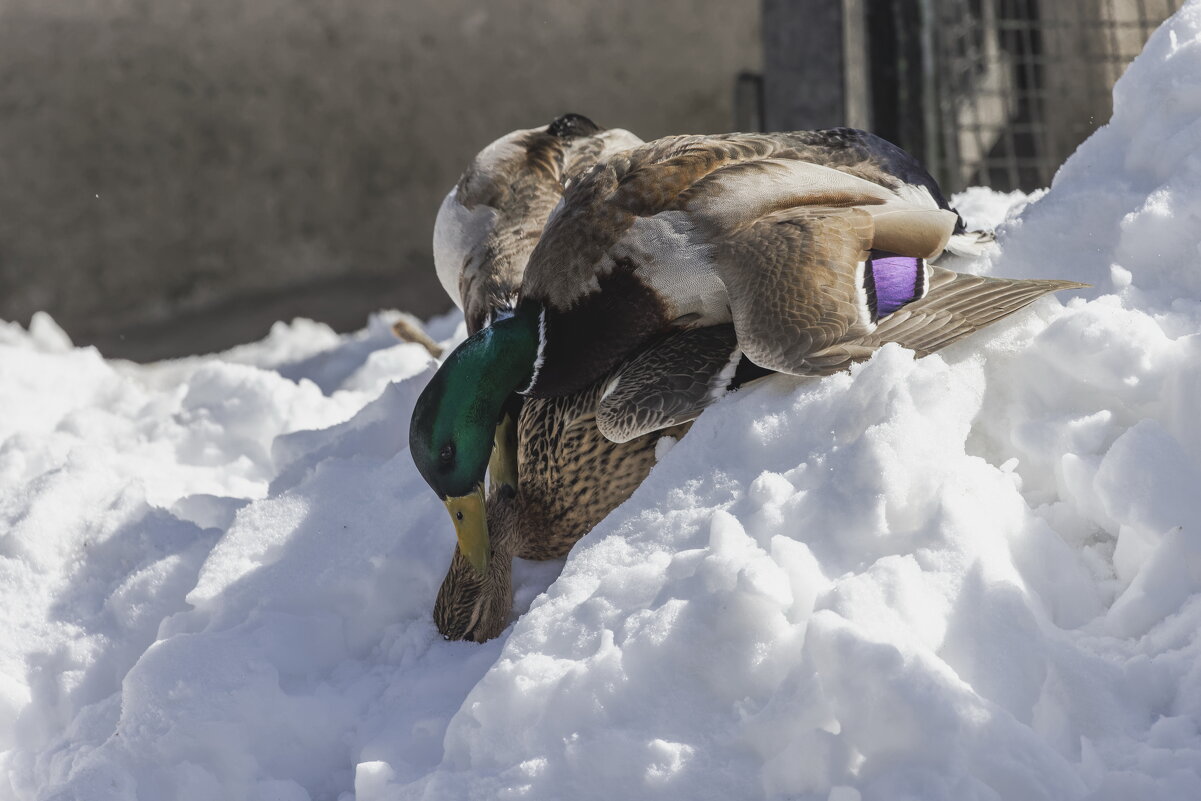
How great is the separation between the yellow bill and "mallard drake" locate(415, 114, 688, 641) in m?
0.01

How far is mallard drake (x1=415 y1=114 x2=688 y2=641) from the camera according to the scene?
2.47m

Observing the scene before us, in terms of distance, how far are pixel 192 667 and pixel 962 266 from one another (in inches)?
68.4

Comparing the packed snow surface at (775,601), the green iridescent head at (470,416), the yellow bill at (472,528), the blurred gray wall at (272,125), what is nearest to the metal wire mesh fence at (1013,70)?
the blurred gray wall at (272,125)

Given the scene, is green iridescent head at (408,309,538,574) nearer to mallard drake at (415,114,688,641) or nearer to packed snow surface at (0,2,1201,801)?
mallard drake at (415,114,688,641)

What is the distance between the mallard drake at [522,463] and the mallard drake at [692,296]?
0.17 feet

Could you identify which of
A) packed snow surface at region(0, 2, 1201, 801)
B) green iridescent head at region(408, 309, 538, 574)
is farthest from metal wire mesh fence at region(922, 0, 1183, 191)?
green iridescent head at region(408, 309, 538, 574)

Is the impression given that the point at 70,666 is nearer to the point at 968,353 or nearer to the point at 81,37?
the point at 968,353

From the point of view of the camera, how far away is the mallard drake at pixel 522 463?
2.47 meters

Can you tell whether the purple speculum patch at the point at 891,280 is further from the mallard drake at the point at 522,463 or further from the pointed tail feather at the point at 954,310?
the mallard drake at the point at 522,463

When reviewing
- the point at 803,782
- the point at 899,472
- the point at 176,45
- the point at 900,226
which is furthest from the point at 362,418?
the point at 176,45

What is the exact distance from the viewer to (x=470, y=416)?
2494 mm

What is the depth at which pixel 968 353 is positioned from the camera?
222 cm

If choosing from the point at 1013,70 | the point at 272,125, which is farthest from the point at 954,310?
the point at 272,125

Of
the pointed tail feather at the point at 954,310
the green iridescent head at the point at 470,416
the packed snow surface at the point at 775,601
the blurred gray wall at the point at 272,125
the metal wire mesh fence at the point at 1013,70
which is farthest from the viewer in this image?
the blurred gray wall at the point at 272,125
